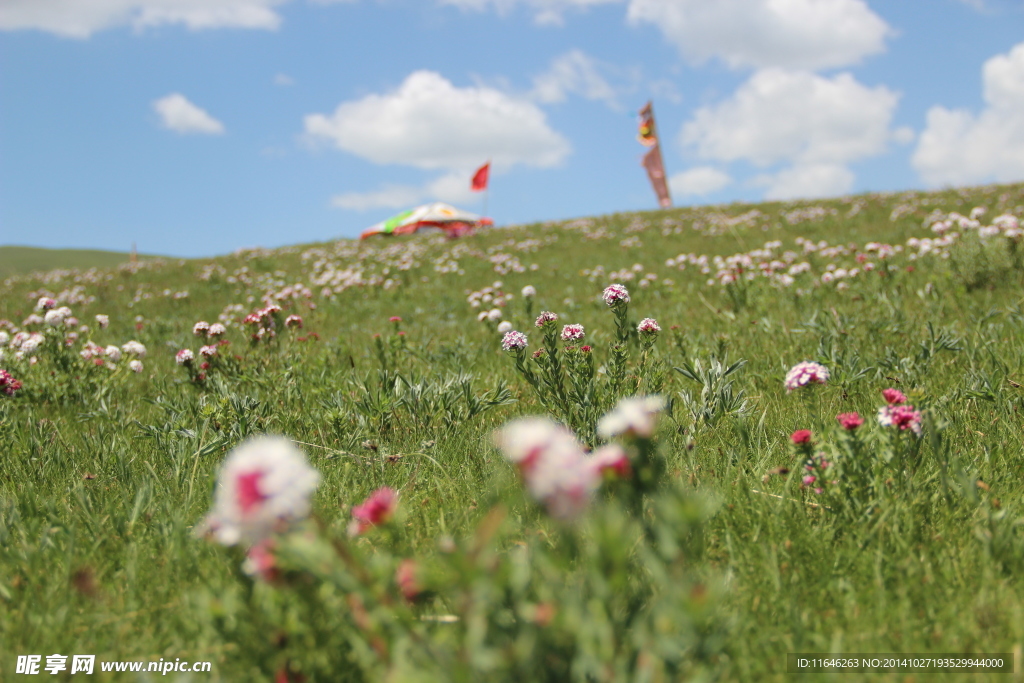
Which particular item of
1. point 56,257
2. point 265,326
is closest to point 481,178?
point 265,326

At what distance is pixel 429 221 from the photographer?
2528 cm

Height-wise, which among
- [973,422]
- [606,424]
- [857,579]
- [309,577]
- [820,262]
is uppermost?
[820,262]

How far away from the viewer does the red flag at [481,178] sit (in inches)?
1121

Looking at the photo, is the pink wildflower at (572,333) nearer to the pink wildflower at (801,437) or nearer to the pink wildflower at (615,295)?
the pink wildflower at (615,295)

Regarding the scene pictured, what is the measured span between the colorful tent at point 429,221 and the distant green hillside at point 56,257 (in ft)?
101

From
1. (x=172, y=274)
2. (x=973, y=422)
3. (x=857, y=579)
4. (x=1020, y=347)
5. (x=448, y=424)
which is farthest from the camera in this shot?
(x=172, y=274)

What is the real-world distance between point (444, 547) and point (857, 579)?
1.52 m

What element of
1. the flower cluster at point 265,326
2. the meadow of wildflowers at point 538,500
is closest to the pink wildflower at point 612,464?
the meadow of wildflowers at point 538,500

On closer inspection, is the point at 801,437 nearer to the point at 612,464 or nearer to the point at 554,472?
the point at 612,464

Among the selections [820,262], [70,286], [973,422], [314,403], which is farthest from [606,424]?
[70,286]

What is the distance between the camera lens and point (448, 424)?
11.5 feet

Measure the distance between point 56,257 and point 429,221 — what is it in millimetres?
45256

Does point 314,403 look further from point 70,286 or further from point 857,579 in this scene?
point 70,286

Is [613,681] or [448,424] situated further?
[448,424]
